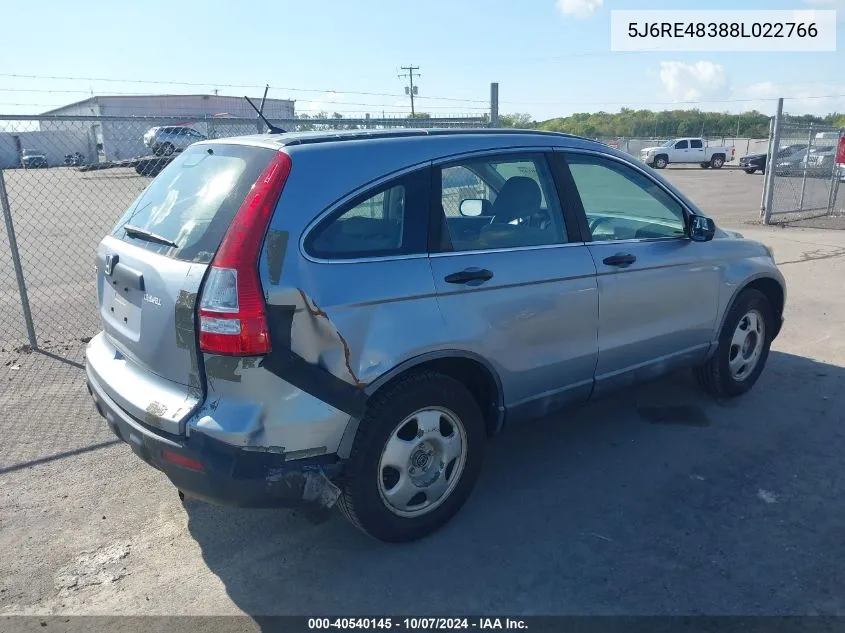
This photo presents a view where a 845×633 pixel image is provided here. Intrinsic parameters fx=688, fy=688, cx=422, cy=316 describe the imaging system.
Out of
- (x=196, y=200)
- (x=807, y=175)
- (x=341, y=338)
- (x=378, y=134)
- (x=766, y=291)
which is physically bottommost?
(x=766, y=291)

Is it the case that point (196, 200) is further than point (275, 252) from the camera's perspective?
Yes

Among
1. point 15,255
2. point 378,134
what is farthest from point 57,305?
point 378,134

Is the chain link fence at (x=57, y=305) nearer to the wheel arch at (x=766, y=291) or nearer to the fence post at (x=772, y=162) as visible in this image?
the wheel arch at (x=766, y=291)

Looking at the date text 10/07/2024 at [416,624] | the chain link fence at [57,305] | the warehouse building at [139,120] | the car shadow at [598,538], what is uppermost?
the warehouse building at [139,120]

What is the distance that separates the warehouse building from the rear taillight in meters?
2.87

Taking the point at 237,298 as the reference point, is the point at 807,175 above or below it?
below

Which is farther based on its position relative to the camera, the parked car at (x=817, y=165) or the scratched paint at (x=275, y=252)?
the parked car at (x=817, y=165)

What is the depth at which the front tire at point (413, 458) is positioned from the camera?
2988 mm

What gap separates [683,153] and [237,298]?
38.5 meters

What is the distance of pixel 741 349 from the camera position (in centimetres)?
491

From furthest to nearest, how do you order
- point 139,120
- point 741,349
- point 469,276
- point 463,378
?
1. point 139,120
2. point 741,349
3. point 463,378
4. point 469,276

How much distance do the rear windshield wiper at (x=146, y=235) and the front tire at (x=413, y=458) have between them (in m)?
1.12

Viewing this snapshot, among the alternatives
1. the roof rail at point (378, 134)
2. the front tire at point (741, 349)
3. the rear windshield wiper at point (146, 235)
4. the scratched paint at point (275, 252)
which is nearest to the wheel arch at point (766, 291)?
the front tire at point (741, 349)

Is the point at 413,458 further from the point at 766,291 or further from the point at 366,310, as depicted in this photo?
the point at 766,291
